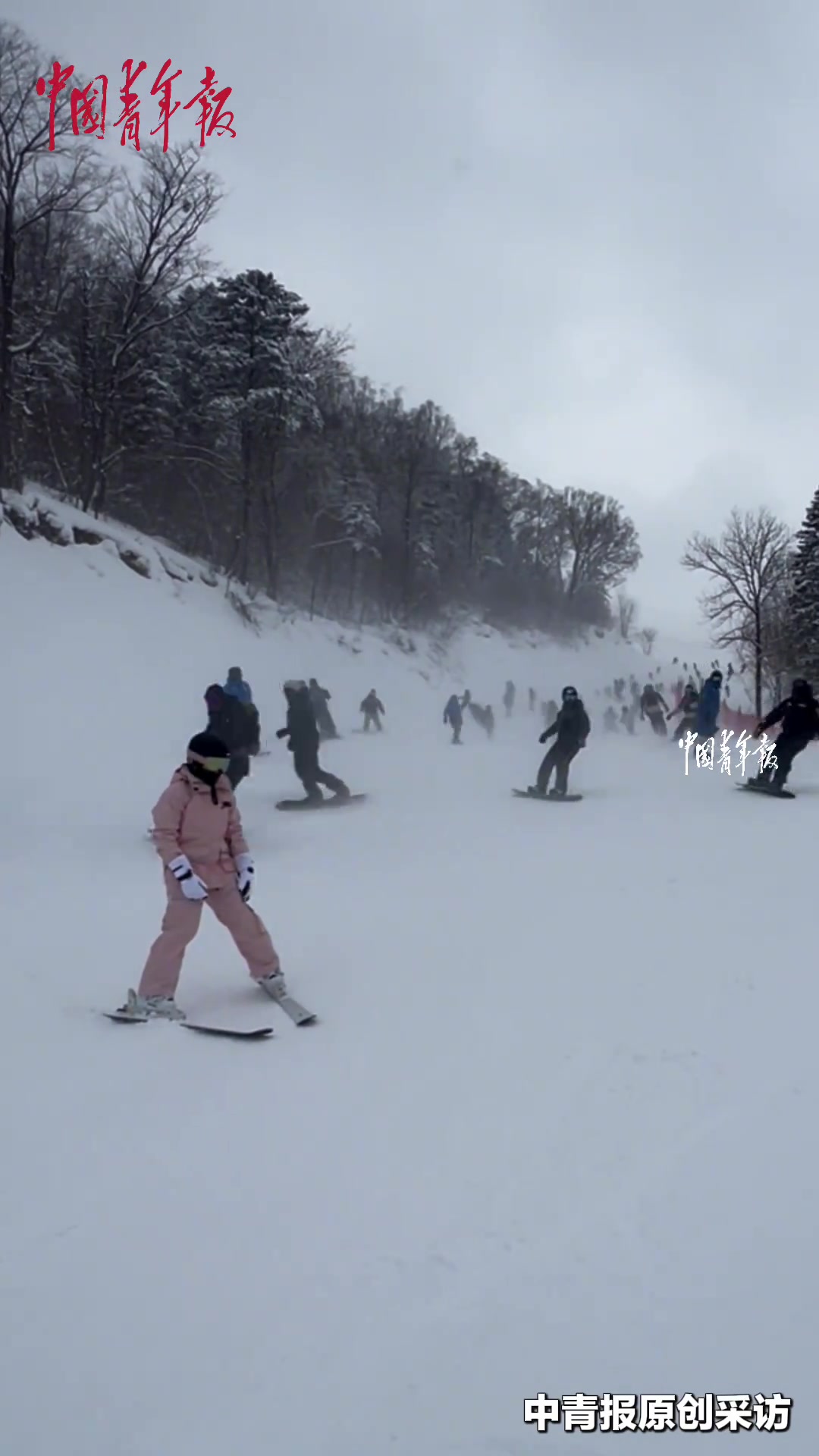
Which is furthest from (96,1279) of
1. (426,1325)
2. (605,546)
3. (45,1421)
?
(605,546)

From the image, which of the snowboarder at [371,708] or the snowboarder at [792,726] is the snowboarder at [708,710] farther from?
the snowboarder at [371,708]

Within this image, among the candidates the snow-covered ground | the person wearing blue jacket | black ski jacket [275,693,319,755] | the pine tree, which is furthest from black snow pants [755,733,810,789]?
the pine tree

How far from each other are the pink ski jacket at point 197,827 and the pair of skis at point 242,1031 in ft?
2.62

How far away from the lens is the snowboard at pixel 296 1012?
561 centimetres

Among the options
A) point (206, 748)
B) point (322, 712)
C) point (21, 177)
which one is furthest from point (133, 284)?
point (206, 748)

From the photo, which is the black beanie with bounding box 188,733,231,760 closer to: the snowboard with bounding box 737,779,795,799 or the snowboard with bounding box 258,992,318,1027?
the snowboard with bounding box 258,992,318,1027

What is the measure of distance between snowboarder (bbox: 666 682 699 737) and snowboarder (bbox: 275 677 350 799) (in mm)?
9674

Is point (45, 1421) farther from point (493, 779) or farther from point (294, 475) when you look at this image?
point (294, 475)

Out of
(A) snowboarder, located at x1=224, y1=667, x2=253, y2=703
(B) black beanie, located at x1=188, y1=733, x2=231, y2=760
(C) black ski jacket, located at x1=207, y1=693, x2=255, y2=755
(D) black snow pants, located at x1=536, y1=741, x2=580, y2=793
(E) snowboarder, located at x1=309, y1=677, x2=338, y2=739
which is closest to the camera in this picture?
(B) black beanie, located at x1=188, y1=733, x2=231, y2=760

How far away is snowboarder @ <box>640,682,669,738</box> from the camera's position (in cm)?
2312

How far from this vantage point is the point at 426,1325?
309cm

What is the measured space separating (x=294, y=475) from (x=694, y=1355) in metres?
41.1

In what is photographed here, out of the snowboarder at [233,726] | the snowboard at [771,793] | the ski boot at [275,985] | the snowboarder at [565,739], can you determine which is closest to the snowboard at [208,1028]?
the ski boot at [275,985]

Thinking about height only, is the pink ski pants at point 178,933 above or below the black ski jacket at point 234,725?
below
